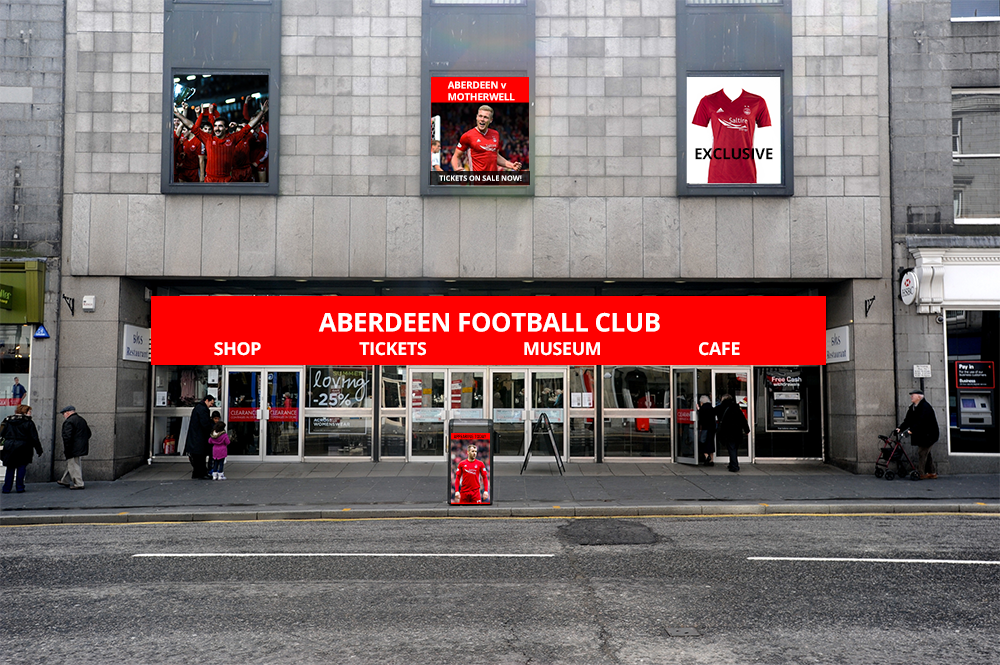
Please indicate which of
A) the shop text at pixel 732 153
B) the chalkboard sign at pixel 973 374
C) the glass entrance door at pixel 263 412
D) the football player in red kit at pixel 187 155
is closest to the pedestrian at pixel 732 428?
the chalkboard sign at pixel 973 374

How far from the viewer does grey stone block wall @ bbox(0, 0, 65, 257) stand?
15141 mm

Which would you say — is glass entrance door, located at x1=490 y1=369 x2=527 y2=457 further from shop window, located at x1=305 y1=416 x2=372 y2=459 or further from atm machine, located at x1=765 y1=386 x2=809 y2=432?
atm machine, located at x1=765 y1=386 x2=809 y2=432

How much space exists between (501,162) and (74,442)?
32.9ft

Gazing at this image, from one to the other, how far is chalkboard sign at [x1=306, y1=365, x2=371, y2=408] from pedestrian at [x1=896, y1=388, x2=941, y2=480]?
1171 cm

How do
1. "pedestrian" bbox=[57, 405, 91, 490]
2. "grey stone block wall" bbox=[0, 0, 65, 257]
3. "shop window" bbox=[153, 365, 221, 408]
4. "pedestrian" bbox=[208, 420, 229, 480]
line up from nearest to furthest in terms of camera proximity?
"pedestrian" bbox=[57, 405, 91, 490]
"pedestrian" bbox=[208, 420, 229, 480]
"grey stone block wall" bbox=[0, 0, 65, 257]
"shop window" bbox=[153, 365, 221, 408]

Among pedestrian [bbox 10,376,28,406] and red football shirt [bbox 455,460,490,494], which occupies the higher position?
pedestrian [bbox 10,376,28,406]

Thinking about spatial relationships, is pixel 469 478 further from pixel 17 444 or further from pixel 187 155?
pixel 187 155

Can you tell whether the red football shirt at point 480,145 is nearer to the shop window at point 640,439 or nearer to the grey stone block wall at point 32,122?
the shop window at point 640,439

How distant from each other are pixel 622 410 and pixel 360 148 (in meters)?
8.58

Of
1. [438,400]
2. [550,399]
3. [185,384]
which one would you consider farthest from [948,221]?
[185,384]

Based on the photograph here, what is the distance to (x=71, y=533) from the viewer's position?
10305mm

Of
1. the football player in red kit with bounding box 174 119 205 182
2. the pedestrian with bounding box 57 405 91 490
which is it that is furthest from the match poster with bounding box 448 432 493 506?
the football player in red kit with bounding box 174 119 205 182

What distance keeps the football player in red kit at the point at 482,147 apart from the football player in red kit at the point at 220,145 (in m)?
4.37

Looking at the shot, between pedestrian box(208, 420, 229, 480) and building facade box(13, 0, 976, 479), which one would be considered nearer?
pedestrian box(208, 420, 229, 480)
